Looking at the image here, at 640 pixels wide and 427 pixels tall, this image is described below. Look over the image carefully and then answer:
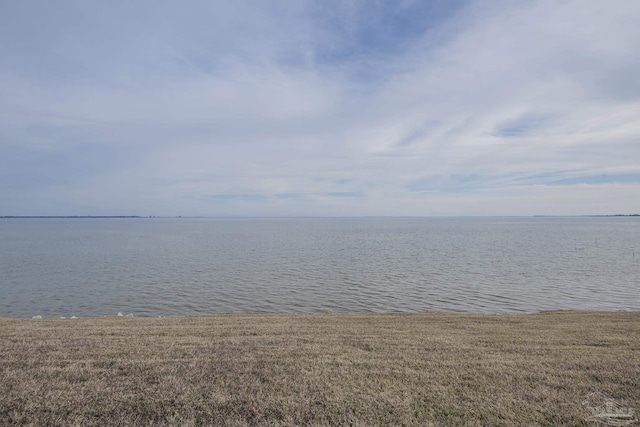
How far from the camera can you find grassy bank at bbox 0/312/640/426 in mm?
5473

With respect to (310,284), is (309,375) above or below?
above

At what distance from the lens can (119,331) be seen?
10195 millimetres

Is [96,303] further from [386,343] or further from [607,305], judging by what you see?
[607,305]

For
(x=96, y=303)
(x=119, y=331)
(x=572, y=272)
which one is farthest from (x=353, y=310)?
(x=572, y=272)

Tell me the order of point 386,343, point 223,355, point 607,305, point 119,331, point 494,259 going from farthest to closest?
1. point 494,259
2. point 607,305
3. point 119,331
4. point 386,343
5. point 223,355

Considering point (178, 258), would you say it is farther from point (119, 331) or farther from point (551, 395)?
point (551, 395)

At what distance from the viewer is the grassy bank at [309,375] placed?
5473 mm

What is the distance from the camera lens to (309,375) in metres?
6.82

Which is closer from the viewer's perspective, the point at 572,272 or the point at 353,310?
the point at 353,310

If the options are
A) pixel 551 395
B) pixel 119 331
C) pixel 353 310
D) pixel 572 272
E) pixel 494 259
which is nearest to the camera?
pixel 551 395

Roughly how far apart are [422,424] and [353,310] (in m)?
15.5

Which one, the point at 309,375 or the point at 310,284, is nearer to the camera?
the point at 309,375

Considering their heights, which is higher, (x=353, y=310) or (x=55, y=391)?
(x=55, y=391)

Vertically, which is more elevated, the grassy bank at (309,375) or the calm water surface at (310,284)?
the grassy bank at (309,375)
